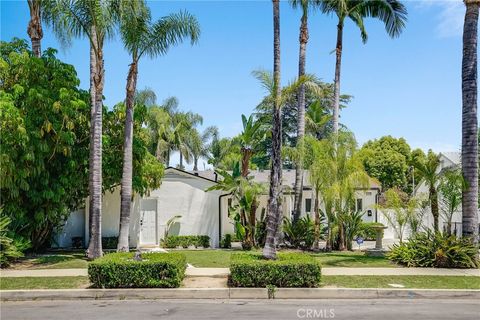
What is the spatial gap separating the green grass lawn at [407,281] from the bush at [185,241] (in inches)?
445

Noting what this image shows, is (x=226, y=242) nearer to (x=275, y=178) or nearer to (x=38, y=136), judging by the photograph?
(x=38, y=136)

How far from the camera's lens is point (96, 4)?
1570cm

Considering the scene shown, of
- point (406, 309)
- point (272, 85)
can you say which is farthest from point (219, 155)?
point (406, 309)

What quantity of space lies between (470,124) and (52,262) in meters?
14.2

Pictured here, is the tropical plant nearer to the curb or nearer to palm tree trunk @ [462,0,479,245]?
palm tree trunk @ [462,0,479,245]

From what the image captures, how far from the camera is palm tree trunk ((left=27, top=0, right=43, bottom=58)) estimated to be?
18.2 m

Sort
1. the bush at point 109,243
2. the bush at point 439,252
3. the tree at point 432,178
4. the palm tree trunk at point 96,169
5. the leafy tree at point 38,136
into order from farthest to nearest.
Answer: the bush at point 109,243
the palm tree trunk at point 96,169
the tree at point 432,178
the leafy tree at point 38,136
the bush at point 439,252

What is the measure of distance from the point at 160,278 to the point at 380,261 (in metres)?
7.80

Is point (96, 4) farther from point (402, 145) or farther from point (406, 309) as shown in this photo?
point (402, 145)

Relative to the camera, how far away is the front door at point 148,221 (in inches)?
927

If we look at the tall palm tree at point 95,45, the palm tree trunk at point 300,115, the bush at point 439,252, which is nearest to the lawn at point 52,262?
the tall palm tree at point 95,45

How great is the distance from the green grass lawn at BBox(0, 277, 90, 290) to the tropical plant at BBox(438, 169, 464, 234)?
11.2 meters

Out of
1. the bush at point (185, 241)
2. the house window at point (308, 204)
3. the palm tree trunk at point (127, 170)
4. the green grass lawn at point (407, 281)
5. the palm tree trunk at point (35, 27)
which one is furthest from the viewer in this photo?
the house window at point (308, 204)

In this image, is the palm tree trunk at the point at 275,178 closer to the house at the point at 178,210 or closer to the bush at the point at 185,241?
the house at the point at 178,210
